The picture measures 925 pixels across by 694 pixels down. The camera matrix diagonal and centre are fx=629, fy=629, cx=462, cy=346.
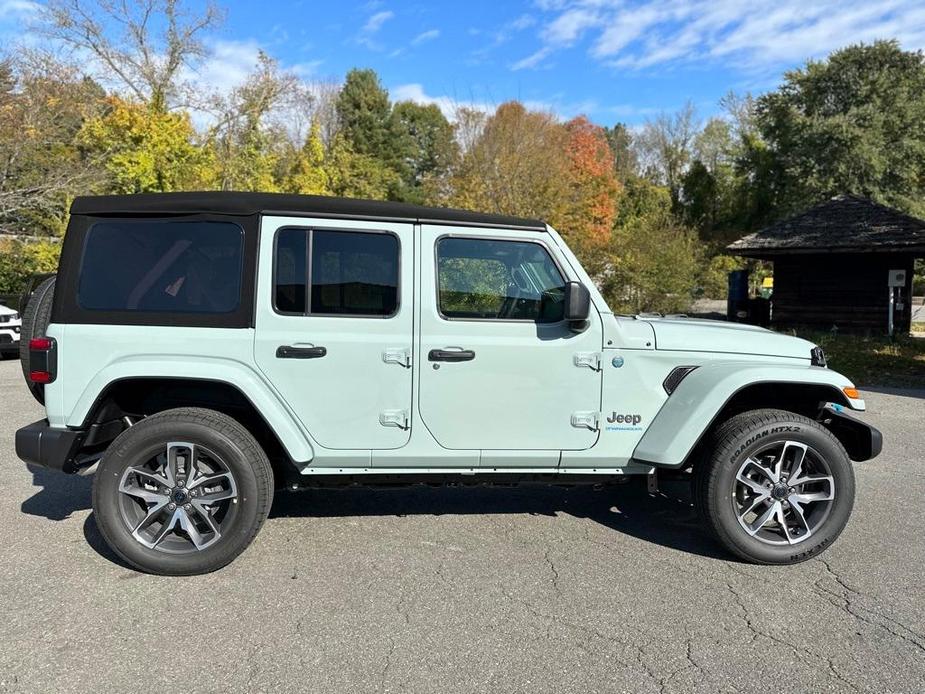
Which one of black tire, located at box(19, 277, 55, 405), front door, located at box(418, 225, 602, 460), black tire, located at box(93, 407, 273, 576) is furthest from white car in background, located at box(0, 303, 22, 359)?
front door, located at box(418, 225, 602, 460)

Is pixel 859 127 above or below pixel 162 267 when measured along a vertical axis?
above

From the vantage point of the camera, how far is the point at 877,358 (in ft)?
42.0

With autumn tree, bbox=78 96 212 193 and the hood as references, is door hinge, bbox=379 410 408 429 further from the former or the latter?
autumn tree, bbox=78 96 212 193

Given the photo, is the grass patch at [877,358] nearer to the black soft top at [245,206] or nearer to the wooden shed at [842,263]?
the wooden shed at [842,263]

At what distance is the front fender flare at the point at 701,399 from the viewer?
3.59m

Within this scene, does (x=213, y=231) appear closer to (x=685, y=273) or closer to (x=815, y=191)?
(x=685, y=273)

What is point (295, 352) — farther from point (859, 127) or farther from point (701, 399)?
point (859, 127)

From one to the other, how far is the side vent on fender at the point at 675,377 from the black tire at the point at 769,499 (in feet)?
1.24

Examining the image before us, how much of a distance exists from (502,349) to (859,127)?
34.9m

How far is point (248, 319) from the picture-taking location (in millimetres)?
3527

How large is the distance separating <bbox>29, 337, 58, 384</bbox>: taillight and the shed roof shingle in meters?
18.6

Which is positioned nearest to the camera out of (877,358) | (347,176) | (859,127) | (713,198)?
(877,358)

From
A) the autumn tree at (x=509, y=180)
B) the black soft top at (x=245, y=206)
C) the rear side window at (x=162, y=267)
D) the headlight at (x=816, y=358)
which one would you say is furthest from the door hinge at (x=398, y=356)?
the autumn tree at (x=509, y=180)

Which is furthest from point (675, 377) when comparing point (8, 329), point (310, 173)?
point (310, 173)
